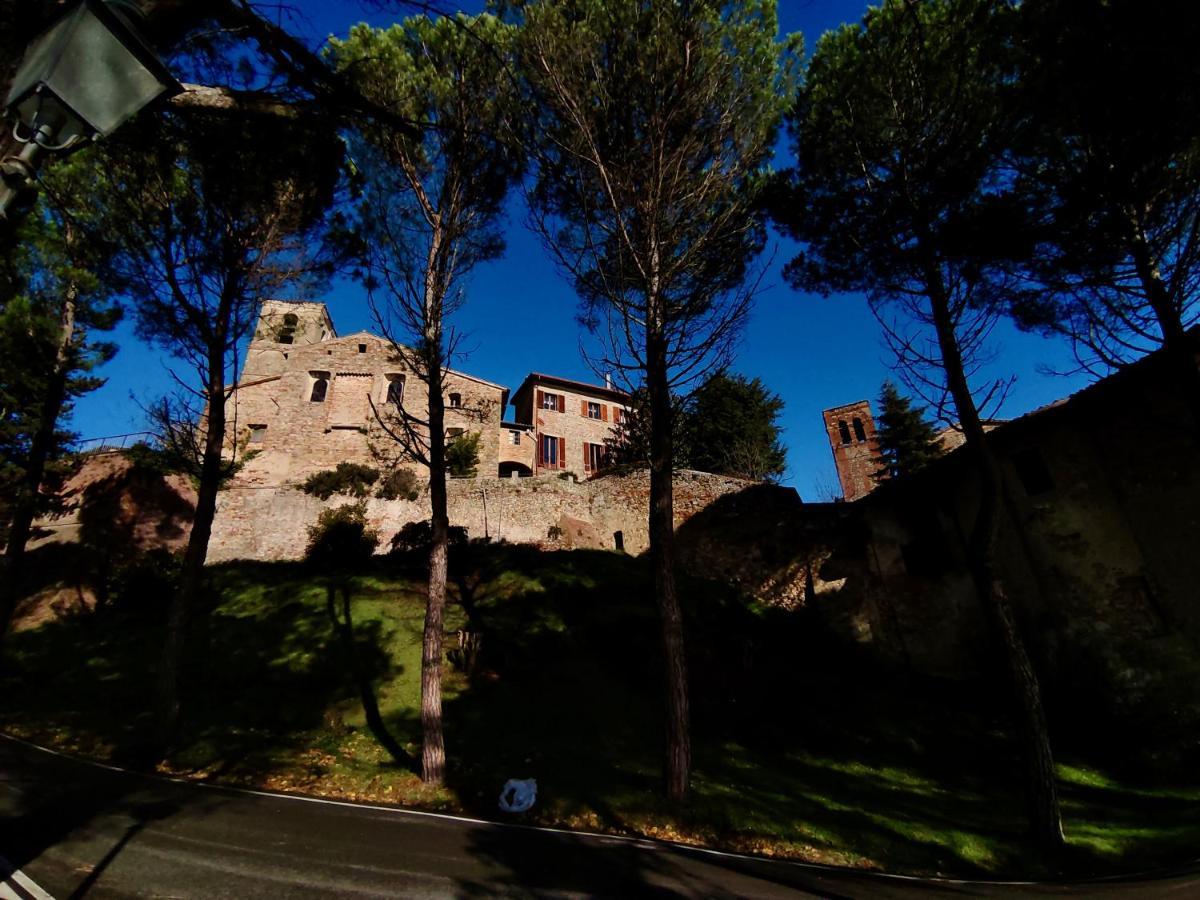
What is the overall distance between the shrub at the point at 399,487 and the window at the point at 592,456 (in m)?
12.9

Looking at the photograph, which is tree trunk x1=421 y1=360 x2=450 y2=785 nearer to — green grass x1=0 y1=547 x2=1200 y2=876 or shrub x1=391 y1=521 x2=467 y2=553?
green grass x1=0 y1=547 x2=1200 y2=876

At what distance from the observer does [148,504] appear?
17.5m

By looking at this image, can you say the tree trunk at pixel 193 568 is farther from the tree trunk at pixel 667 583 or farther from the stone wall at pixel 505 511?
the stone wall at pixel 505 511

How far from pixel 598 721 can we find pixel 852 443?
34.6 meters

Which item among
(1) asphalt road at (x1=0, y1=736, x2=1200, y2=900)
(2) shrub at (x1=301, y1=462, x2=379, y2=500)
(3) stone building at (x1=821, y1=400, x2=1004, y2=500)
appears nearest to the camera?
(1) asphalt road at (x1=0, y1=736, x2=1200, y2=900)

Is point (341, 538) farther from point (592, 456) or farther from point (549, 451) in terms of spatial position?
point (592, 456)

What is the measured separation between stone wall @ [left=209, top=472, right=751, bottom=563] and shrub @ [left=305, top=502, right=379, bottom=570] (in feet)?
1.62

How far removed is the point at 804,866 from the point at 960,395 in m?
6.78

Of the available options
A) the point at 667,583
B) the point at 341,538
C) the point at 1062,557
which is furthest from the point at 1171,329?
the point at 341,538

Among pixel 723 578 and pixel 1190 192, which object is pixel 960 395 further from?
pixel 723 578

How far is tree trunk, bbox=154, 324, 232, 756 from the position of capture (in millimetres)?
7309

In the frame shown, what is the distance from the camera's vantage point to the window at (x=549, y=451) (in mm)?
30688

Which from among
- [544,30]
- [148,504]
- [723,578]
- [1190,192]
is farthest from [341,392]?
[1190,192]

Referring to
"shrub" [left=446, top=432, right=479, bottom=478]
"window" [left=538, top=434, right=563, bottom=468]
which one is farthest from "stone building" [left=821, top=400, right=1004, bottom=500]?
"shrub" [left=446, top=432, right=479, bottom=478]
